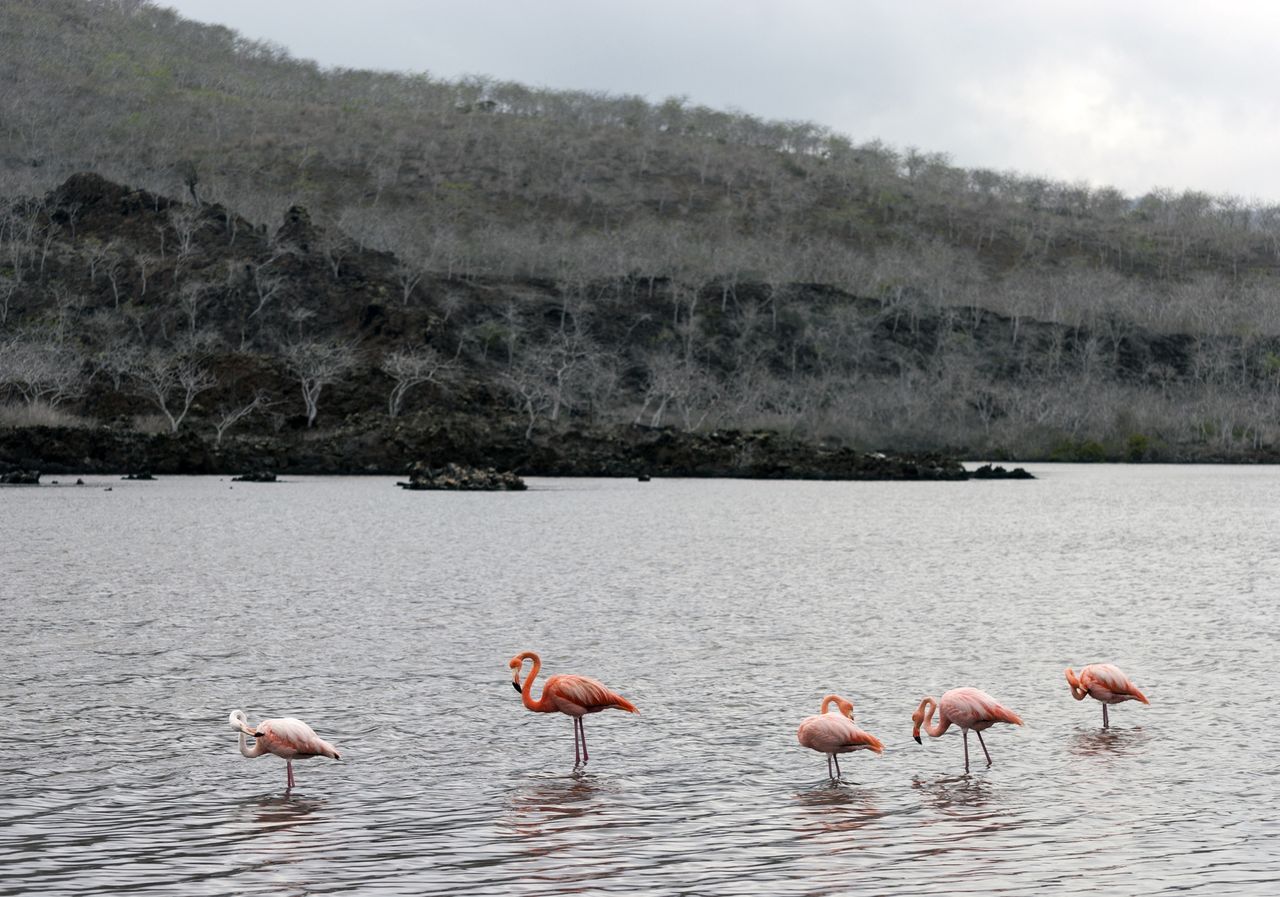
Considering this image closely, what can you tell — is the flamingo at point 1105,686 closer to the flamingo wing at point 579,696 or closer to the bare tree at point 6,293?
the flamingo wing at point 579,696

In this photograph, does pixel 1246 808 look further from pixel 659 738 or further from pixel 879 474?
pixel 879 474

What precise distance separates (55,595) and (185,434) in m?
66.8

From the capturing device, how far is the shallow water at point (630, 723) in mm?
10109

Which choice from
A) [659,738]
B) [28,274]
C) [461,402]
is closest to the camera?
[659,738]

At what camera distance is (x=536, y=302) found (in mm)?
137125

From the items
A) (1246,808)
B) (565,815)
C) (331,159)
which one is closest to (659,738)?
(565,815)

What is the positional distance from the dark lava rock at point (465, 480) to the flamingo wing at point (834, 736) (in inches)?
2579

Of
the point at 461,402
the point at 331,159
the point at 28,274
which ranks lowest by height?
the point at 461,402

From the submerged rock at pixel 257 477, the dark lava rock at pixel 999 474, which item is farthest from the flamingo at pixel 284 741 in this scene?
the dark lava rock at pixel 999 474

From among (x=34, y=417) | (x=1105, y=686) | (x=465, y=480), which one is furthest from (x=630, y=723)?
(x=34, y=417)

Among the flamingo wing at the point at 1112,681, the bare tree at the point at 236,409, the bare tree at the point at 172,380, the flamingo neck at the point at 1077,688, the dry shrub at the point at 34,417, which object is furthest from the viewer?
the bare tree at the point at 172,380

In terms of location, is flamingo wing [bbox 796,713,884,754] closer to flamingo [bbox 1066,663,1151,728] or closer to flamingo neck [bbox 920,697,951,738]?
flamingo neck [bbox 920,697,951,738]

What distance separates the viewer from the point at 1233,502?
67438 millimetres

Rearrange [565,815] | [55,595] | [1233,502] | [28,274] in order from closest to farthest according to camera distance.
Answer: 1. [565,815]
2. [55,595]
3. [1233,502]
4. [28,274]
